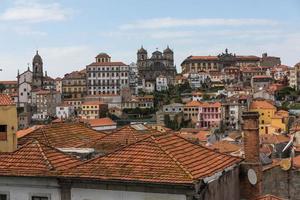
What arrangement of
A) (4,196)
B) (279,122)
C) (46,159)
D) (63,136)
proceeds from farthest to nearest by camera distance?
1. (279,122)
2. (63,136)
3. (46,159)
4. (4,196)

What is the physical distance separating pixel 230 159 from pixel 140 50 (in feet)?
563

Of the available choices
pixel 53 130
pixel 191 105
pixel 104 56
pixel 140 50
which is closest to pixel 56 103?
pixel 104 56

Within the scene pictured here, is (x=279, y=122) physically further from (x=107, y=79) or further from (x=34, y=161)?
(x=34, y=161)

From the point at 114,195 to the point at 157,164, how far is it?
104 centimetres

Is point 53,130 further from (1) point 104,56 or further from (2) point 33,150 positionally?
(1) point 104,56

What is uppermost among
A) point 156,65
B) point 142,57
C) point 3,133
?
point 142,57

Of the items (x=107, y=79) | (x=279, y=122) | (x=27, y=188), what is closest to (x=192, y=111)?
(x=279, y=122)

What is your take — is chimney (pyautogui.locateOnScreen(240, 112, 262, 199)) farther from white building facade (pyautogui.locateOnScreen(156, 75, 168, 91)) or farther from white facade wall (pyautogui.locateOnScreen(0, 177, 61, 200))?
white building facade (pyautogui.locateOnScreen(156, 75, 168, 91))

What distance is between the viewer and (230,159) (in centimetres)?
1252

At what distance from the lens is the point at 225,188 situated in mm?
11984

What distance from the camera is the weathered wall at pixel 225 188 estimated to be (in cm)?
1091

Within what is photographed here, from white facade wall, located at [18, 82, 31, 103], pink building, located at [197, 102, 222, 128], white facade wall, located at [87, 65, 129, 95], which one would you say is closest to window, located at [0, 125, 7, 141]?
pink building, located at [197, 102, 222, 128]

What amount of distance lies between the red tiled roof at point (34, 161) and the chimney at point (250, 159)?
4.01 m

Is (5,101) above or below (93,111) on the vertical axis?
above
